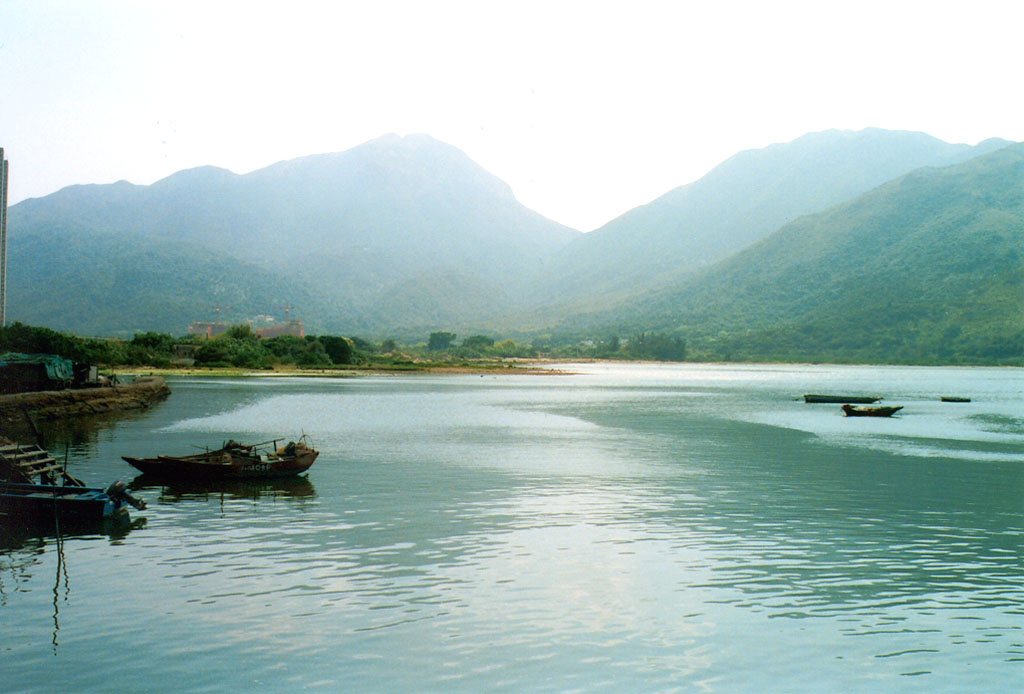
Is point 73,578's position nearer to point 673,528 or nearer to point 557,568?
point 557,568

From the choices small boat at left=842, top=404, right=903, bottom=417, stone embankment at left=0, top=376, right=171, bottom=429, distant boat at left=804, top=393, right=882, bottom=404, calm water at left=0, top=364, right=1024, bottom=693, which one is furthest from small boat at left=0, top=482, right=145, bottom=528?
distant boat at left=804, top=393, right=882, bottom=404

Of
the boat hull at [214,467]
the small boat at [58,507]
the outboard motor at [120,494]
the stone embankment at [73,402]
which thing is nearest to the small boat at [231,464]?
the boat hull at [214,467]

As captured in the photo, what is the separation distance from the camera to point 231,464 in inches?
1246

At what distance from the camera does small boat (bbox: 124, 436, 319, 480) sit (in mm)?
31266

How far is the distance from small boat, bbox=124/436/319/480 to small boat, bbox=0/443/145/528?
20.5 feet

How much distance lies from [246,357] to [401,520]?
143 metres

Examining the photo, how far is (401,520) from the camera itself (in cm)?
2589

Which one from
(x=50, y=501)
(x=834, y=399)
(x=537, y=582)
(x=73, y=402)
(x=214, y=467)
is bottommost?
(x=834, y=399)

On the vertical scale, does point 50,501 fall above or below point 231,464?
above

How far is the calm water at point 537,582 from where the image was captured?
44.8 ft

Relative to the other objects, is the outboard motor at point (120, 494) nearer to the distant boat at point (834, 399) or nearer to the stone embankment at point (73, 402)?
the stone embankment at point (73, 402)

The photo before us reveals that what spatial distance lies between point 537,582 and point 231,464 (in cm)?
1726

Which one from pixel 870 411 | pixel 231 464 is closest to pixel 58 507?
pixel 231 464

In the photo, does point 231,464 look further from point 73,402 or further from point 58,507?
point 73,402
